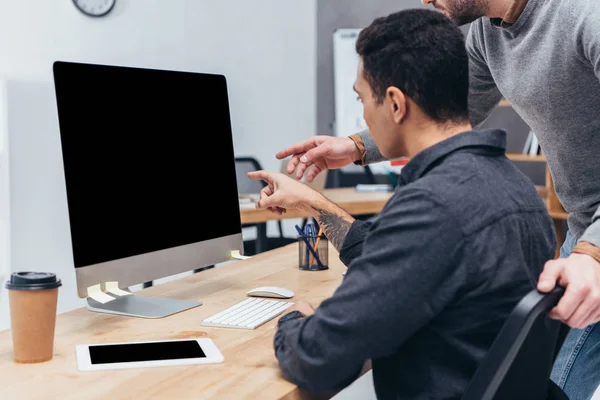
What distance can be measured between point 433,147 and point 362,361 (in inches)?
14.0

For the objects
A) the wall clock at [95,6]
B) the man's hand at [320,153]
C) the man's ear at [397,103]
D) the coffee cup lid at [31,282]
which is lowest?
the coffee cup lid at [31,282]

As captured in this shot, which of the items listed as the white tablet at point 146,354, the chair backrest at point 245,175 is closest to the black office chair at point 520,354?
the white tablet at point 146,354

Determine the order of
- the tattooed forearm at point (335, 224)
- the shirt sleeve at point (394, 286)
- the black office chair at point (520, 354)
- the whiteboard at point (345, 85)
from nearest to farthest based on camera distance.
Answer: the black office chair at point (520, 354) → the shirt sleeve at point (394, 286) → the tattooed forearm at point (335, 224) → the whiteboard at point (345, 85)

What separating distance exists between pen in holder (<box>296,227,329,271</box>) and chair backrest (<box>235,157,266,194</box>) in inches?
89.7

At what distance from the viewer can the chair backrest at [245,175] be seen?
4.31m

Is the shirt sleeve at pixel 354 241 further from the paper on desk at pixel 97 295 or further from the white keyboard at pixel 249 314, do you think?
the paper on desk at pixel 97 295

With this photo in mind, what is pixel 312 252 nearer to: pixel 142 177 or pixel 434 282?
pixel 142 177

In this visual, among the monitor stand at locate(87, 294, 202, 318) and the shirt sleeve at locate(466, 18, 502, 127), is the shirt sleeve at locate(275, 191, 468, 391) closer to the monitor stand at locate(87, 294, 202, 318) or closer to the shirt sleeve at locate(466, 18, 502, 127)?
the monitor stand at locate(87, 294, 202, 318)

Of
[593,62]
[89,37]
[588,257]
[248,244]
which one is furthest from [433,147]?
[89,37]

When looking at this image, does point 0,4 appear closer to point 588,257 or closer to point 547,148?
point 547,148

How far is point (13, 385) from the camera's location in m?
1.09

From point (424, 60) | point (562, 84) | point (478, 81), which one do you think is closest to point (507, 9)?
point (562, 84)

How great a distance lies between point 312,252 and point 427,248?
1023 millimetres

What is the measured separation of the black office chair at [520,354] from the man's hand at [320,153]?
2.95 ft
